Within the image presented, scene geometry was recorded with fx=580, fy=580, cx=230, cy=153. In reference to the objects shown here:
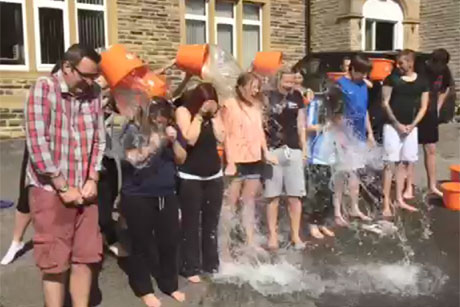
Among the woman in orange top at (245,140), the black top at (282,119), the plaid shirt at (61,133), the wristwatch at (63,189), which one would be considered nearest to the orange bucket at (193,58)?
the woman in orange top at (245,140)

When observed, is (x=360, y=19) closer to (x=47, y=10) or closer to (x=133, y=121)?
(x=47, y=10)

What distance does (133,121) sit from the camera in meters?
4.14

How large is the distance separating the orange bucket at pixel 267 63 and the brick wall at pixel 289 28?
34.6 feet

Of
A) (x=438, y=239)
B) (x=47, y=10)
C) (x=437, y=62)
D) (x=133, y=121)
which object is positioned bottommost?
(x=438, y=239)

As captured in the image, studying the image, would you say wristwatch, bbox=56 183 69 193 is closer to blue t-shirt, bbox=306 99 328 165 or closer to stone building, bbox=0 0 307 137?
blue t-shirt, bbox=306 99 328 165

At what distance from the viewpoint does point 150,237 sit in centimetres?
415

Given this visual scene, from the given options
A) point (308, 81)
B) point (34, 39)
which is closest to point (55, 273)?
point (308, 81)

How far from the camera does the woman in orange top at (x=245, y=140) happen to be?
16.1 feet

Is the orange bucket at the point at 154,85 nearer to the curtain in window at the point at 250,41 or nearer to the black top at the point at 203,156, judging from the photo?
the black top at the point at 203,156

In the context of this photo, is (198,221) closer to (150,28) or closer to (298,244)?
(298,244)

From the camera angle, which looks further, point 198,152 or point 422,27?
point 422,27

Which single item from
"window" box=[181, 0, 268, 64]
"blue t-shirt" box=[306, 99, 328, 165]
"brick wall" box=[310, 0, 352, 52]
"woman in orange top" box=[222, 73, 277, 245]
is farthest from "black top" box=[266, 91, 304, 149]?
"brick wall" box=[310, 0, 352, 52]

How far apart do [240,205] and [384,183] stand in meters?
2.35

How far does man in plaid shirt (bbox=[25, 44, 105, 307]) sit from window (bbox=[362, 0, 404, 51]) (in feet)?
50.2
